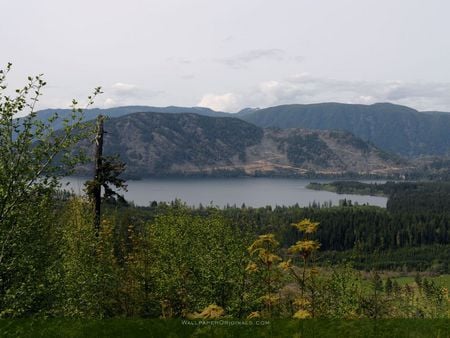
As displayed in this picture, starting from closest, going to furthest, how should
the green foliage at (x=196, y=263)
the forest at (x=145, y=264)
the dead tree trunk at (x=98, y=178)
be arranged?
the forest at (x=145, y=264) → the green foliage at (x=196, y=263) → the dead tree trunk at (x=98, y=178)

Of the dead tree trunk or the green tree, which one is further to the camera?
the dead tree trunk

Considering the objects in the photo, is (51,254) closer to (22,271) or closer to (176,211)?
(22,271)

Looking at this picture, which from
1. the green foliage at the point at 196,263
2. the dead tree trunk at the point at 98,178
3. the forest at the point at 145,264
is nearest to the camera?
the forest at the point at 145,264

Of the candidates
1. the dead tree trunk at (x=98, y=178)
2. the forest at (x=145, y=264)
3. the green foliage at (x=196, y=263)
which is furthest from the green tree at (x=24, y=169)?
the dead tree trunk at (x=98, y=178)

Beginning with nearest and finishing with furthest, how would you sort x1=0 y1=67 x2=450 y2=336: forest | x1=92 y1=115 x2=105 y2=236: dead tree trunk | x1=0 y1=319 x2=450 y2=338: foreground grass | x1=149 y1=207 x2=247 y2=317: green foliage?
x1=0 y1=319 x2=450 y2=338: foreground grass, x1=0 y1=67 x2=450 y2=336: forest, x1=149 y1=207 x2=247 y2=317: green foliage, x1=92 y1=115 x2=105 y2=236: dead tree trunk

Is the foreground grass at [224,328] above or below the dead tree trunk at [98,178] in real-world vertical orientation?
below

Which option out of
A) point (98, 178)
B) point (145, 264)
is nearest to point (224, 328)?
point (145, 264)

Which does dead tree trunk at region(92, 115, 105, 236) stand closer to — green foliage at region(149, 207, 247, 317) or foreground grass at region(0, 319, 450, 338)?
green foliage at region(149, 207, 247, 317)

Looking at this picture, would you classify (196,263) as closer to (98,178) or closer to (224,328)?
(224,328)

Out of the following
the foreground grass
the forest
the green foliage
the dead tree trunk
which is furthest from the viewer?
the dead tree trunk

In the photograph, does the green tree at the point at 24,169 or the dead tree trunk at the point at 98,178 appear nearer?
the green tree at the point at 24,169

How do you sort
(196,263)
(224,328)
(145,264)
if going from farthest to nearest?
(145,264) → (196,263) → (224,328)

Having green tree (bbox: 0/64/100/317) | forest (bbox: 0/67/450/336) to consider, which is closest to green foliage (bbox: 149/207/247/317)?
forest (bbox: 0/67/450/336)

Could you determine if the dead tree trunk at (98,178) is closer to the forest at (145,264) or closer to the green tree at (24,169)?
the forest at (145,264)
